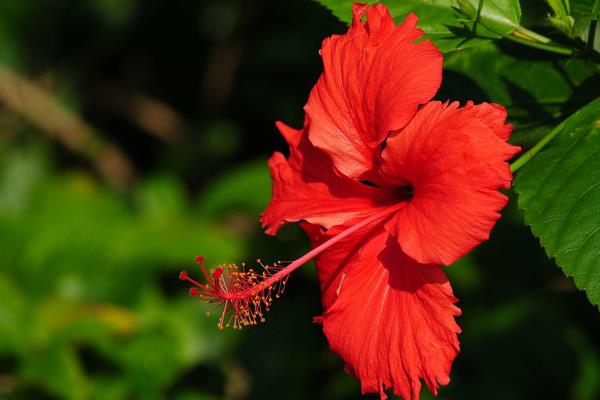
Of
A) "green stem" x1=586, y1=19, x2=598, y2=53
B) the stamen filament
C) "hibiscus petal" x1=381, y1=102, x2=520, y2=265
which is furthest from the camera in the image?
the stamen filament

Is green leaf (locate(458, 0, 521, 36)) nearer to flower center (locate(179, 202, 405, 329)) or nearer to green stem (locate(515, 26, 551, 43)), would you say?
green stem (locate(515, 26, 551, 43))

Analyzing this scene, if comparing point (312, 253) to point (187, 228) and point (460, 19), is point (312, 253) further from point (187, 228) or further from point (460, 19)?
point (187, 228)

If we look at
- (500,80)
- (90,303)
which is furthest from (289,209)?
(90,303)

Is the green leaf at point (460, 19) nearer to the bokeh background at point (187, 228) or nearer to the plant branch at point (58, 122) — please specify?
the bokeh background at point (187, 228)

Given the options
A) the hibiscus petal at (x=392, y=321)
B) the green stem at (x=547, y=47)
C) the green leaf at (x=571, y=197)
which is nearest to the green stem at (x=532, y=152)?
the green leaf at (x=571, y=197)

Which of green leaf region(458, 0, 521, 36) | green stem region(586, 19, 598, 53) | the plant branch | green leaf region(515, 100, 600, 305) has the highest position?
the plant branch

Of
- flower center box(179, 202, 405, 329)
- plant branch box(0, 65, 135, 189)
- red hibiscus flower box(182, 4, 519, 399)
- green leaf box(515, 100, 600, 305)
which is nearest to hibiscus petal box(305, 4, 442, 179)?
red hibiscus flower box(182, 4, 519, 399)
